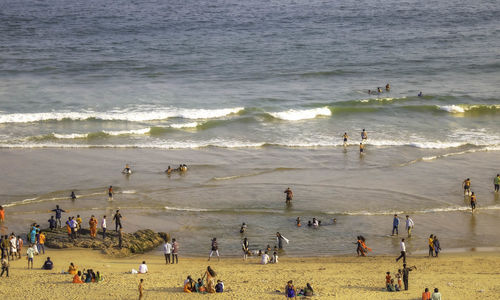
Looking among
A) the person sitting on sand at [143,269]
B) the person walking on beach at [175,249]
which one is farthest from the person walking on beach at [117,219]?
the person sitting on sand at [143,269]

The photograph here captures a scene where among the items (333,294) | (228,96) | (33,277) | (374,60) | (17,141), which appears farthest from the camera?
(374,60)

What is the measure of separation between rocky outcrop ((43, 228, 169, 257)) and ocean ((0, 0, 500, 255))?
Result: 4.73ft

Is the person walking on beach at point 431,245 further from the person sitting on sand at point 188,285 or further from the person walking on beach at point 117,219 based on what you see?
the person walking on beach at point 117,219

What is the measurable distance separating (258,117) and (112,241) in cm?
2154

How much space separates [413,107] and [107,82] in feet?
84.5

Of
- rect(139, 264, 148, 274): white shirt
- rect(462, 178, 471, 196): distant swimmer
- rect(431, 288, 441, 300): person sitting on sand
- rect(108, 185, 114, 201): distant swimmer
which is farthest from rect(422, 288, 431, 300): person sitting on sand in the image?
rect(108, 185, 114, 201): distant swimmer

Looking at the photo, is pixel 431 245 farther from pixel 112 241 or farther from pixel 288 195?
pixel 112 241

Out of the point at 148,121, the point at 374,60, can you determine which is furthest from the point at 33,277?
the point at 374,60

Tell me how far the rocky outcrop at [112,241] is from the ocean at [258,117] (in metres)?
1.44

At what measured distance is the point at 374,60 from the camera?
58.0 m

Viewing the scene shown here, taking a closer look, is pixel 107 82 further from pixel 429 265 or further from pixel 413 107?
pixel 429 265

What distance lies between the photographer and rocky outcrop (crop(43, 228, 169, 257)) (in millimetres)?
25453

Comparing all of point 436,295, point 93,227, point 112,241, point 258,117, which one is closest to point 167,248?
point 112,241

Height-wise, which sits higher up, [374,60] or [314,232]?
[374,60]
